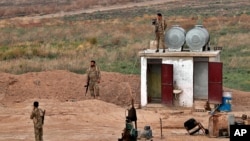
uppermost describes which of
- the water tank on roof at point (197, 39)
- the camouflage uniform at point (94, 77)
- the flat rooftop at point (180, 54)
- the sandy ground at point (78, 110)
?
the water tank on roof at point (197, 39)

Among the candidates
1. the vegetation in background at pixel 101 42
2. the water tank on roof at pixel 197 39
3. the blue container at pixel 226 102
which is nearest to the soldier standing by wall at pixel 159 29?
the water tank on roof at pixel 197 39

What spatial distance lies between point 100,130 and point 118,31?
119 ft

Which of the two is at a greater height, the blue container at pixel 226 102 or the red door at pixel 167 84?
the red door at pixel 167 84

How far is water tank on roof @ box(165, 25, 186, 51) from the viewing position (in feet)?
84.3

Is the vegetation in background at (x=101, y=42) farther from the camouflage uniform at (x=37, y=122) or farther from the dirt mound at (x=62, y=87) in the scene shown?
the camouflage uniform at (x=37, y=122)

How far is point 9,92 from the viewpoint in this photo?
1113 inches

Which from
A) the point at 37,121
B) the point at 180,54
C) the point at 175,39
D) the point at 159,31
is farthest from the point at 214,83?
the point at 37,121

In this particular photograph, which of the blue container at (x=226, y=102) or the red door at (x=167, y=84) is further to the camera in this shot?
the red door at (x=167, y=84)

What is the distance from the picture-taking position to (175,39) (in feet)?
84.4

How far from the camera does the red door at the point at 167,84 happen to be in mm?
25188

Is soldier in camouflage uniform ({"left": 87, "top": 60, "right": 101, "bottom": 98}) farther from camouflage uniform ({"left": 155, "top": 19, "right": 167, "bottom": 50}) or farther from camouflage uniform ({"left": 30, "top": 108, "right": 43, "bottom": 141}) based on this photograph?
camouflage uniform ({"left": 30, "top": 108, "right": 43, "bottom": 141})

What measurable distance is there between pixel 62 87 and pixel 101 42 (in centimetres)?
2107

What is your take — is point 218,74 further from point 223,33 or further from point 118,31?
point 118,31

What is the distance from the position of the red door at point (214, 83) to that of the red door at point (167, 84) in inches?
53.5
